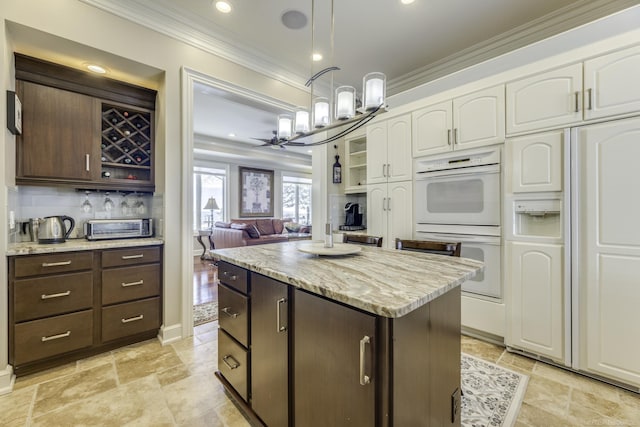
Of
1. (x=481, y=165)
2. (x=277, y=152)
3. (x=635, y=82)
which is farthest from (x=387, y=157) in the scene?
(x=277, y=152)

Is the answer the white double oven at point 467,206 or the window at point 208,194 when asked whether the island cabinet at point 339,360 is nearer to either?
the white double oven at point 467,206

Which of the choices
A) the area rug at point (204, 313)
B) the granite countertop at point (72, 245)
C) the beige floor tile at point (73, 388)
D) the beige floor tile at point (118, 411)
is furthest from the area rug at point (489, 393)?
the granite countertop at point (72, 245)

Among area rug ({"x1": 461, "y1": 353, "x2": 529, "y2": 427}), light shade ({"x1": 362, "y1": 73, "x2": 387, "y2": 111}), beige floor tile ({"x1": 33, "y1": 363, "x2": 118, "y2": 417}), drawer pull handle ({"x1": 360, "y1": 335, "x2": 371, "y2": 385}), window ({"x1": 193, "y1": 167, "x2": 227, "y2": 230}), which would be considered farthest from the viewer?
window ({"x1": 193, "y1": 167, "x2": 227, "y2": 230})

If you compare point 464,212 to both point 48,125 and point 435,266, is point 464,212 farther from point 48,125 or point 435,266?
point 48,125

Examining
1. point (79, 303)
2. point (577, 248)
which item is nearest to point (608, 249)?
Answer: point (577, 248)

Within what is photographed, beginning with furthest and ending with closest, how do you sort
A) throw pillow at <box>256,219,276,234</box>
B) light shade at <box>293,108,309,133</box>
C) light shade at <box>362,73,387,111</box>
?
1. throw pillow at <box>256,219,276,234</box>
2. light shade at <box>293,108,309,133</box>
3. light shade at <box>362,73,387,111</box>

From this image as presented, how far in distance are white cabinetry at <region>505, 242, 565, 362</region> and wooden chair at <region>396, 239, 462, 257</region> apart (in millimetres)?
817

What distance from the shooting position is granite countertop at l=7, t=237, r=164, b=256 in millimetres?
1945

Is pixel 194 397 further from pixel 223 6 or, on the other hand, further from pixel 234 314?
pixel 223 6

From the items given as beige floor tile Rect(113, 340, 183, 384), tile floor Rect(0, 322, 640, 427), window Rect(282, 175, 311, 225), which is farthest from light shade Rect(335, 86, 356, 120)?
window Rect(282, 175, 311, 225)

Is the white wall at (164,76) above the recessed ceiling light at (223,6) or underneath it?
underneath

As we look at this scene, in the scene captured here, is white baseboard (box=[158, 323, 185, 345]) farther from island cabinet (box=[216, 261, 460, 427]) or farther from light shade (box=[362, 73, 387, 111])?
light shade (box=[362, 73, 387, 111])

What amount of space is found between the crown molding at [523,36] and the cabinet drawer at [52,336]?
4.28 meters

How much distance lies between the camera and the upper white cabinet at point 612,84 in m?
1.73
